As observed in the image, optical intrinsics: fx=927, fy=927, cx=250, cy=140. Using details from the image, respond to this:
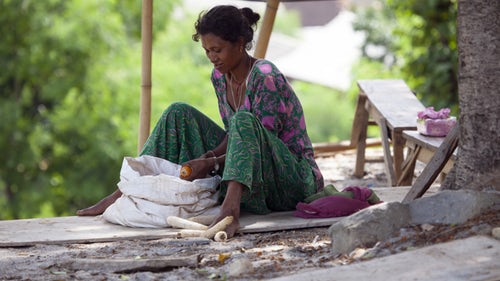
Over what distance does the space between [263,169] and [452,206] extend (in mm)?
1127

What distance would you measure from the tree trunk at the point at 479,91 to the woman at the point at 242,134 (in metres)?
0.95

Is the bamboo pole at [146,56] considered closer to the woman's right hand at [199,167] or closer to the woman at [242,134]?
the woman at [242,134]

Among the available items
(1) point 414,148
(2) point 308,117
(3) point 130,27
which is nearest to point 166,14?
(3) point 130,27

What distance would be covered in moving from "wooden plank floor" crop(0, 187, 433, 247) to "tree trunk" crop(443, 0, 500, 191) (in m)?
0.82

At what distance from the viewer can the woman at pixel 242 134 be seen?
4.62 metres

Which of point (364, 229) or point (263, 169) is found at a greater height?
point (263, 169)

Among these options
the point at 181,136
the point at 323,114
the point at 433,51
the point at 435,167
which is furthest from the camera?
the point at 323,114

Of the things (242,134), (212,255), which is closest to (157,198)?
(242,134)

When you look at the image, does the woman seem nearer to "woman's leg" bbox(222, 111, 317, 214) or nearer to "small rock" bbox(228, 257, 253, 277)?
"woman's leg" bbox(222, 111, 317, 214)

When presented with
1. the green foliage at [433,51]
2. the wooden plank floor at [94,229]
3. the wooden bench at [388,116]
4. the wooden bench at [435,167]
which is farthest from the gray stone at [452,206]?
the green foliage at [433,51]

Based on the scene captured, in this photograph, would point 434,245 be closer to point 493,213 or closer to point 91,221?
point 493,213

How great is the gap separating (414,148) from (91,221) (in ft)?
7.96

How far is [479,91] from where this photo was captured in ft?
14.1

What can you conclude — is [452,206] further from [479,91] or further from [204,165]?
[204,165]
